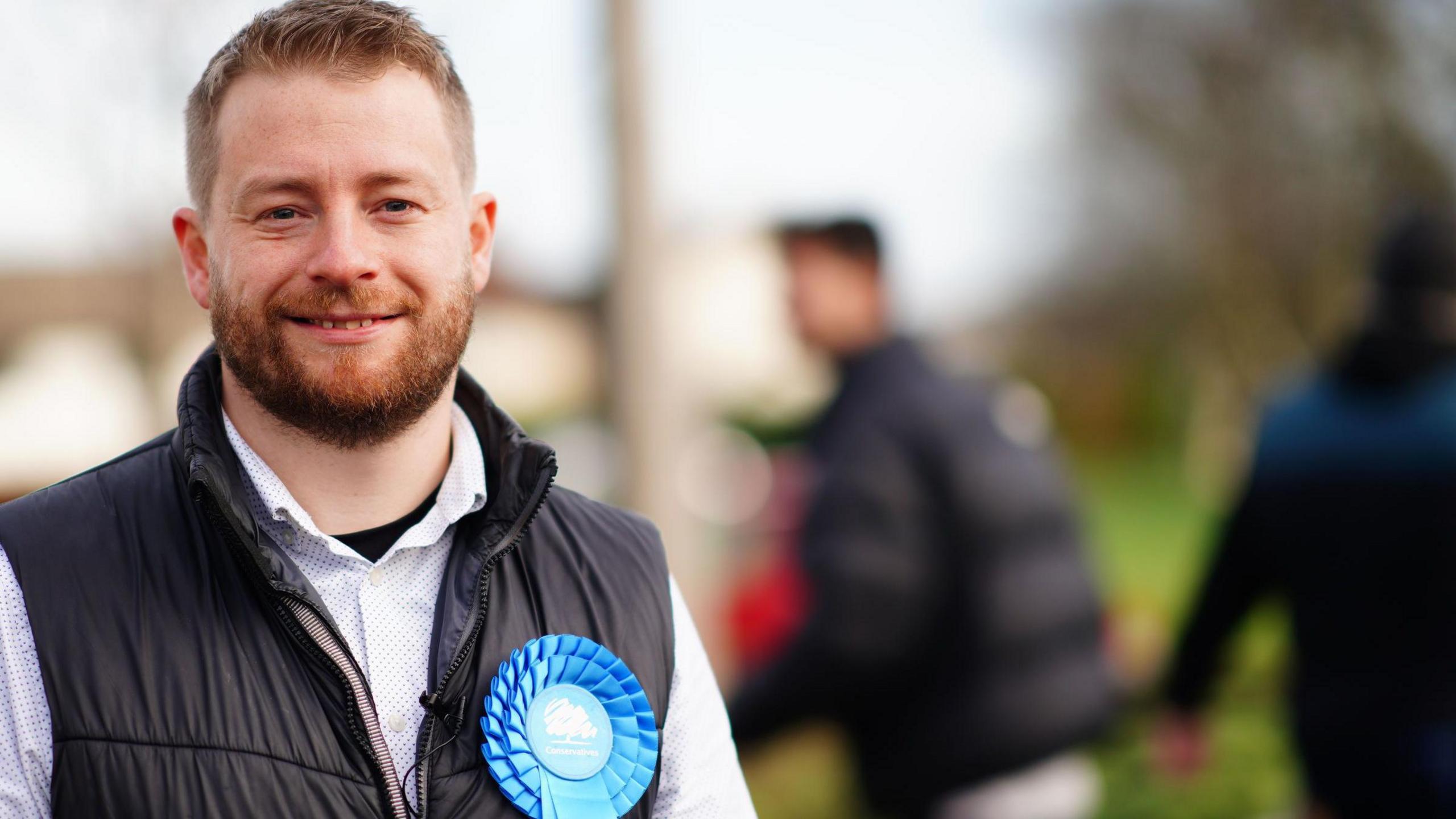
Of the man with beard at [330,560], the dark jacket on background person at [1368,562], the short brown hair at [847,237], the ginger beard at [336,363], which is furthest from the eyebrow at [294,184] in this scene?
the dark jacket on background person at [1368,562]

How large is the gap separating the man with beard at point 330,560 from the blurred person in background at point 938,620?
1.79 metres

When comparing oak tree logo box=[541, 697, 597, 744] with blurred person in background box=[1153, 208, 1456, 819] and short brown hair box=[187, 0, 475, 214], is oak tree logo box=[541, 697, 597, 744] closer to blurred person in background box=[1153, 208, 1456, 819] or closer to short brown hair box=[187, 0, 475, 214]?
short brown hair box=[187, 0, 475, 214]

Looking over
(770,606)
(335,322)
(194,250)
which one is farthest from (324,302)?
(770,606)

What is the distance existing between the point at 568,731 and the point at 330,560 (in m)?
0.34

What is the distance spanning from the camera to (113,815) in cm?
143

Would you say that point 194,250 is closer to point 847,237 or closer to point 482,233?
point 482,233

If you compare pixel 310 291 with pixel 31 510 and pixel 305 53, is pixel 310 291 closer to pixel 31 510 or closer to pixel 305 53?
pixel 305 53

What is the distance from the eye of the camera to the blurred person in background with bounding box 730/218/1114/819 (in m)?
3.57

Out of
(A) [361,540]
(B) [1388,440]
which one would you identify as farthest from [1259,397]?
(A) [361,540]

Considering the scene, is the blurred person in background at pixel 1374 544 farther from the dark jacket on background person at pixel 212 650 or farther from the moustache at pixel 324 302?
the moustache at pixel 324 302

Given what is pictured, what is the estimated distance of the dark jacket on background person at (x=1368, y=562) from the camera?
330cm

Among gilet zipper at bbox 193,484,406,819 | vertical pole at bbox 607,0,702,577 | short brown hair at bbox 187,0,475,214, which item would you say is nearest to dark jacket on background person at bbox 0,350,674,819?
gilet zipper at bbox 193,484,406,819

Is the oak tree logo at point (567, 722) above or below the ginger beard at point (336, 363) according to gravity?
below

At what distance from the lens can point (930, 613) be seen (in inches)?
142
